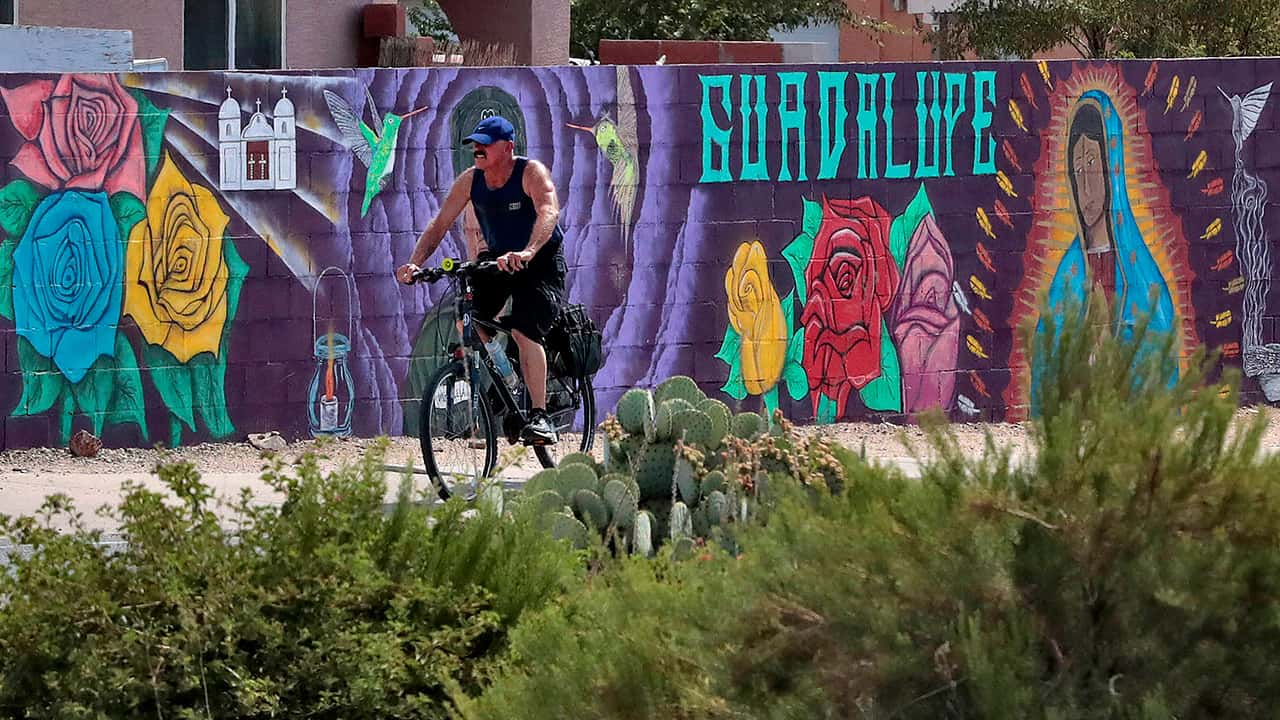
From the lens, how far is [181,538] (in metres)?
4.34

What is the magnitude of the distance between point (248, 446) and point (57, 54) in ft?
10.2

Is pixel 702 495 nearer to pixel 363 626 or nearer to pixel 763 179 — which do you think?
pixel 363 626

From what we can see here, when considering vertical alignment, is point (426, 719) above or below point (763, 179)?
below

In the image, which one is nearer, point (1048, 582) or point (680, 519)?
point (1048, 582)

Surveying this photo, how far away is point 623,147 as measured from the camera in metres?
11.2

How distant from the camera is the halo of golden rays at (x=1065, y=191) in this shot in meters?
12.0

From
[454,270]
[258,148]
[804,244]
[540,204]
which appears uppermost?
[258,148]

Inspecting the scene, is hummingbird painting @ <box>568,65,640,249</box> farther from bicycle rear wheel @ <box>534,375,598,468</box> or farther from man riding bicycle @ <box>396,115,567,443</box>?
man riding bicycle @ <box>396,115,567,443</box>

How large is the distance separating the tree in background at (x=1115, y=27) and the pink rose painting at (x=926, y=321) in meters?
13.7

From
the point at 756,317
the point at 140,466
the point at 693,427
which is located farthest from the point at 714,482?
the point at 756,317

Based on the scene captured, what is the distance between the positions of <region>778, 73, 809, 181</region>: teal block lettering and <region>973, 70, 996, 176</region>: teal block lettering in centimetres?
118

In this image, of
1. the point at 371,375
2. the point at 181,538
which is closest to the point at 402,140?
the point at 371,375

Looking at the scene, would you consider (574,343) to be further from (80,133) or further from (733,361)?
(80,133)

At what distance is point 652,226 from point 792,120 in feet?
3.69
